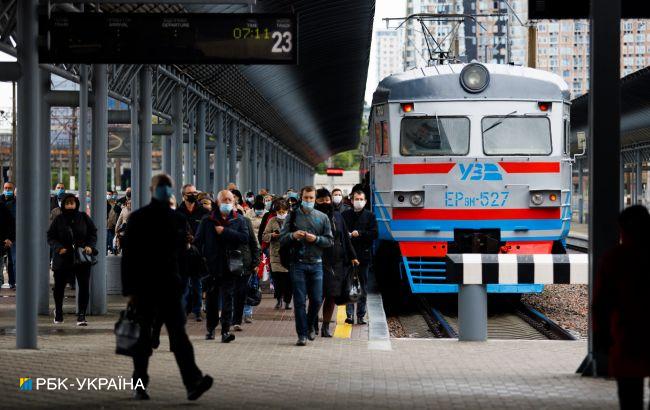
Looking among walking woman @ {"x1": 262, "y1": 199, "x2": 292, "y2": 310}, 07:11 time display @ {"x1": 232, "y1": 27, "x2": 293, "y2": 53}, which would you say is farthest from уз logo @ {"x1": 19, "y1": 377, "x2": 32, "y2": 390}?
walking woman @ {"x1": 262, "y1": 199, "x2": 292, "y2": 310}

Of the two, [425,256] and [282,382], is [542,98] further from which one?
[282,382]

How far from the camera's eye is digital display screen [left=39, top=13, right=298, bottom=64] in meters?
12.6

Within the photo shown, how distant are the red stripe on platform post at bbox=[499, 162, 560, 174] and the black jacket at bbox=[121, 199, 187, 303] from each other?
32.3 feet

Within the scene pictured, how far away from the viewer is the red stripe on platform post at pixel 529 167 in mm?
17938

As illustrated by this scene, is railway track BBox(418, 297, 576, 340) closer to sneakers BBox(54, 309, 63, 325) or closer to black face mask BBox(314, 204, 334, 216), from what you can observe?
black face mask BBox(314, 204, 334, 216)

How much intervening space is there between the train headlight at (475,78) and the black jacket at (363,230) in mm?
3117

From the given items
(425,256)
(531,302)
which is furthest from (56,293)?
(531,302)

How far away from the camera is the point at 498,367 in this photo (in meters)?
11.2

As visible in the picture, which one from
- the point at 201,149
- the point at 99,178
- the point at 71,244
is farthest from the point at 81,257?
the point at 201,149

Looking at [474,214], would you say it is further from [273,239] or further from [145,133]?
[145,133]

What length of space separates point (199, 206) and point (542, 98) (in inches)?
218

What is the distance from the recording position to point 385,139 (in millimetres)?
18625

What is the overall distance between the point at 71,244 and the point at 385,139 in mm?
5571

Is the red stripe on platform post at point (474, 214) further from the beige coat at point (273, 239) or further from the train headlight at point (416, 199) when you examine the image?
the beige coat at point (273, 239)
